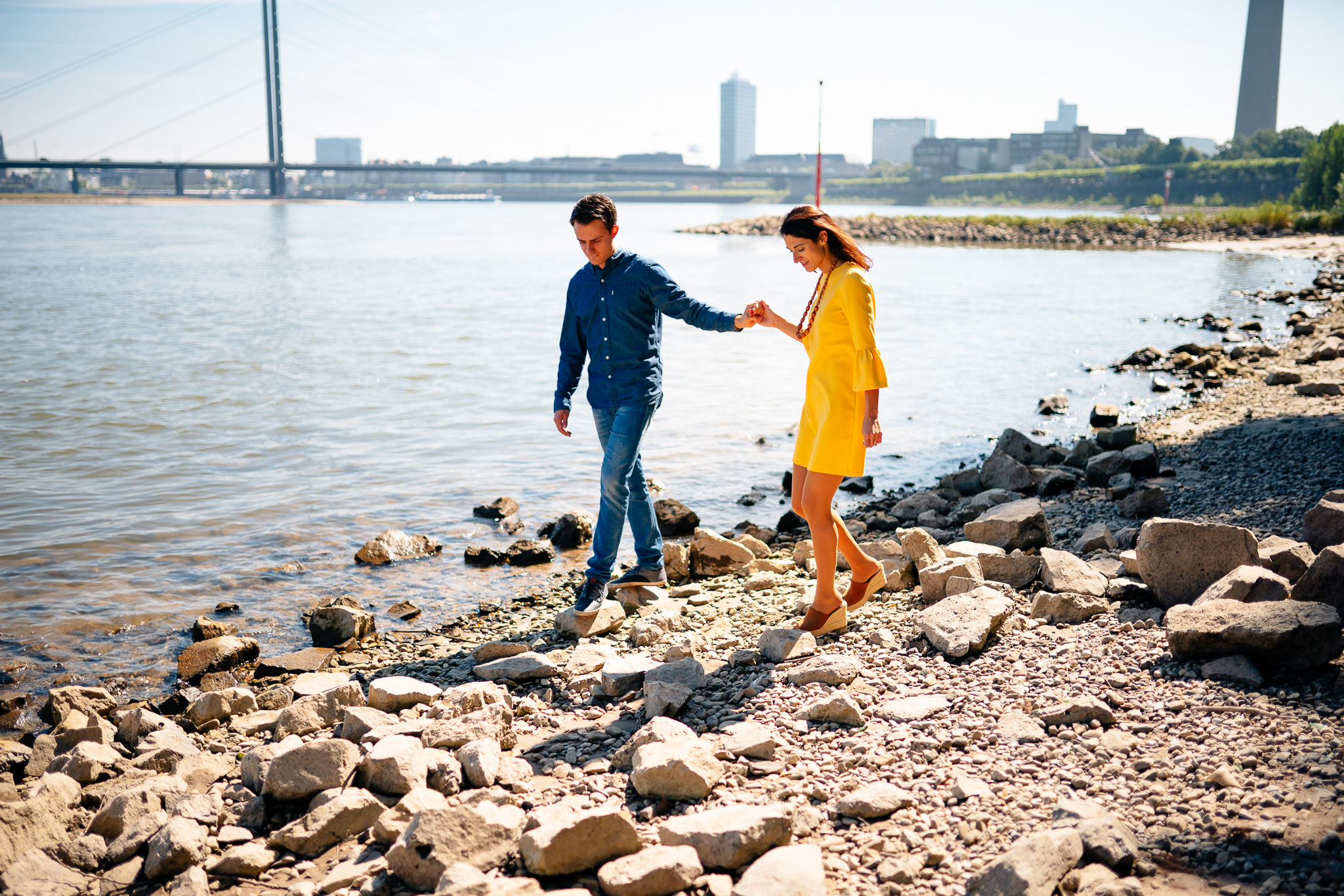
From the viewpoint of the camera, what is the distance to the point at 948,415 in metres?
13.6

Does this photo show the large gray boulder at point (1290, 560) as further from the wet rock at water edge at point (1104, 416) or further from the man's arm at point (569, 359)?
the wet rock at water edge at point (1104, 416)

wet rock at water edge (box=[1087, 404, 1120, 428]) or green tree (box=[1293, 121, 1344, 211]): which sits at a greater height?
green tree (box=[1293, 121, 1344, 211])

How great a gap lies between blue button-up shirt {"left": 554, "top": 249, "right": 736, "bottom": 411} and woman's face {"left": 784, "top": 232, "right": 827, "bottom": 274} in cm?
86

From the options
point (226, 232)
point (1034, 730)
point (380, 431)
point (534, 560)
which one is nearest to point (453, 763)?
point (1034, 730)

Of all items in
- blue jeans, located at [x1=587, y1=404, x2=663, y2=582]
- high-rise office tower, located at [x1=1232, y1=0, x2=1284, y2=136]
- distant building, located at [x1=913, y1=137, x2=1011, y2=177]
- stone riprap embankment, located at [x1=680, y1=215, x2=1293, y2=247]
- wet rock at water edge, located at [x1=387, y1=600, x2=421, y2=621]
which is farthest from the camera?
high-rise office tower, located at [x1=1232, y1=0, x2=1284, y2=136]

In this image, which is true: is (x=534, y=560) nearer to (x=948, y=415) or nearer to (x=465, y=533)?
(x=465, y=533)

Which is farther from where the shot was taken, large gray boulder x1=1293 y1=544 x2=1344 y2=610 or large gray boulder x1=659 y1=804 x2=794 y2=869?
large gray boulder x1=1293 y1=544 x2=1344 y2=610

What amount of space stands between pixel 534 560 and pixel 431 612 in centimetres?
113

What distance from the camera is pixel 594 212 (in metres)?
5.34

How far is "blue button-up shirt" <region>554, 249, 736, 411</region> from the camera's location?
18.1 feet

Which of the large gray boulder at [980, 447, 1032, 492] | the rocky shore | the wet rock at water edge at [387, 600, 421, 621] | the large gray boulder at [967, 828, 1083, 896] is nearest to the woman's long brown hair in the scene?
the rocky shore

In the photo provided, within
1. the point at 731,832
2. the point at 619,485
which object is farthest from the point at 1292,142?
the point at 731,832

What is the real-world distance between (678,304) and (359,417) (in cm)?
912

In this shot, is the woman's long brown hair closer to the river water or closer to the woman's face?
the woman's face
